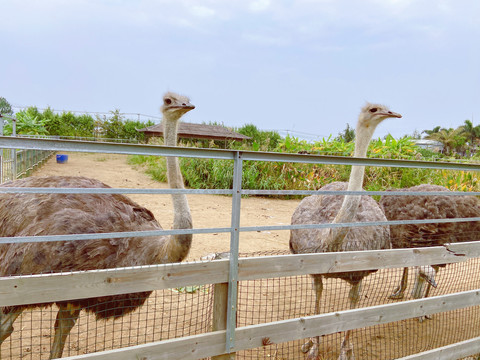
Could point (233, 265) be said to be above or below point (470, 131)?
below

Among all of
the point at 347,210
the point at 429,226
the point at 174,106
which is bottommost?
the point at 429,226

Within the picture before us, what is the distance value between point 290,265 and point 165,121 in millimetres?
1281

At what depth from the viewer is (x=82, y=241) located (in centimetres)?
260

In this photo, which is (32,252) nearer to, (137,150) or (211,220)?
(137,150)

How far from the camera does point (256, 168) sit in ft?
38.2

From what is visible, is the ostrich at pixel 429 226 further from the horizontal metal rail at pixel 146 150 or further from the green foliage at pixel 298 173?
the green foliage at pixel 298 173

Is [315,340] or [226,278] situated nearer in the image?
[226,278]

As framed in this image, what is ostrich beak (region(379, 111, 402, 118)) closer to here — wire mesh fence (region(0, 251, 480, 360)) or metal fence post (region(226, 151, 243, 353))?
wire mesh fence (region(0, 251, 480, 360))

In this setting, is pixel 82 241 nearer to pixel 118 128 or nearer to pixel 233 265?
pixel 233 265

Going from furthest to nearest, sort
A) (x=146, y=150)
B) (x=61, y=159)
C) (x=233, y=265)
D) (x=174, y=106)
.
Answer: (x=61, y=159) → (x=174, y=106) → (x=233, y=265) → (x=146, y=150)

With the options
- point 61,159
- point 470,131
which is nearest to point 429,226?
point 61,159

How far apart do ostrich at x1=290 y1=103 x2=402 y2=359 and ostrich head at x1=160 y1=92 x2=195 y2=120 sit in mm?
1249

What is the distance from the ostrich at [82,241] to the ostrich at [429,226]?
261 centimetres

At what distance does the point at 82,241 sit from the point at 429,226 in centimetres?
323
